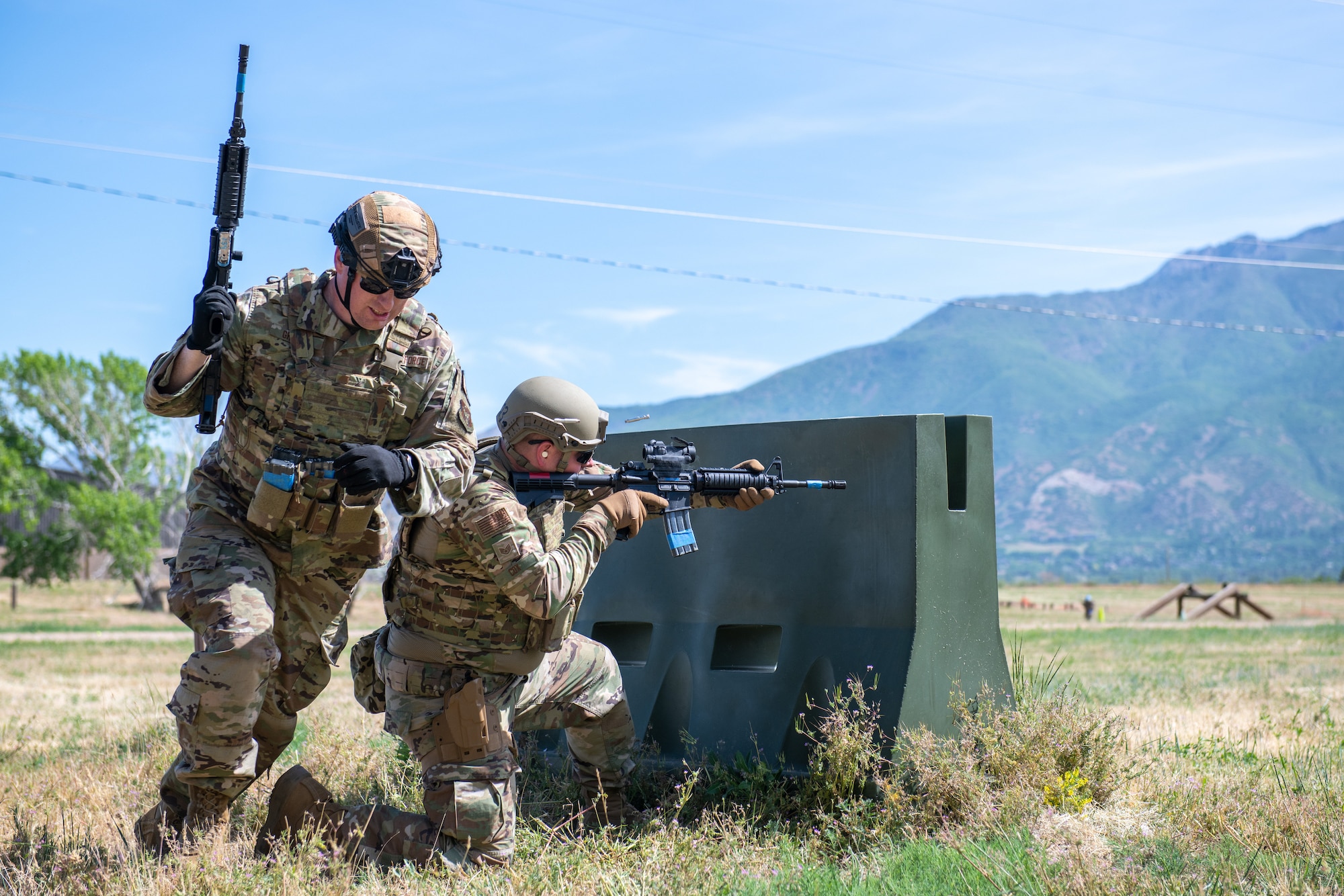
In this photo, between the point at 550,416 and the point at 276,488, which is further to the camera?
the point at 550,416

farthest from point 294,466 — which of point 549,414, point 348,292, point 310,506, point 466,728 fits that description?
point 466,728

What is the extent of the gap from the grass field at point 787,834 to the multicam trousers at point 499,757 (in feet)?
0.51

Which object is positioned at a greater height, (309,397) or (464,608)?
(309,397)

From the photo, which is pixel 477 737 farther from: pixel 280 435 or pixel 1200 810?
pixel 1200 810

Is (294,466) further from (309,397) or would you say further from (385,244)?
(385,244)

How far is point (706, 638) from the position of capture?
6.18m

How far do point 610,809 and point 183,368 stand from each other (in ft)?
8.27

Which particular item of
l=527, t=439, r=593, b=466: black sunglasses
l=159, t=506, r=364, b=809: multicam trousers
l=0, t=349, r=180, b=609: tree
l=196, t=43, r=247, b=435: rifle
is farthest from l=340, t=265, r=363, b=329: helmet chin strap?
l=0, t=349, r=180, b=609: tree

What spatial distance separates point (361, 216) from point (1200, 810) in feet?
12.9

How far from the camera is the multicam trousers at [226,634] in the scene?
14.6 ft

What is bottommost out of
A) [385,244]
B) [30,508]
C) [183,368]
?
[30,508]

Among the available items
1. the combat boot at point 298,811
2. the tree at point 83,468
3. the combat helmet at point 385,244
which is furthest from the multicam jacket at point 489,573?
the tree at point 83,468

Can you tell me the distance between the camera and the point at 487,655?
4805mm

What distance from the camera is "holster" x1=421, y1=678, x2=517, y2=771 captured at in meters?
4.59
